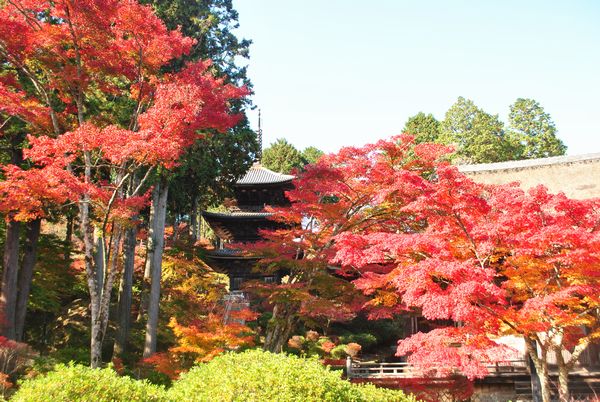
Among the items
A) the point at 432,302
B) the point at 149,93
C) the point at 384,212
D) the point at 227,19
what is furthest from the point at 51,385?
the point at 227,19

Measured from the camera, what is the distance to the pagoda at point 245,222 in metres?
22.2

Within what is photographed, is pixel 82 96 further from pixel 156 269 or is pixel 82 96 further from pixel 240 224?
pixel 240 224

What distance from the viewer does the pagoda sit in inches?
875

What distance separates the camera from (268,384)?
17.5 ft

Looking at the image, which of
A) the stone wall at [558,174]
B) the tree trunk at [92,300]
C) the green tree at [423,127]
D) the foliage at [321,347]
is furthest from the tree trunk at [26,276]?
the green tree at [423,127]

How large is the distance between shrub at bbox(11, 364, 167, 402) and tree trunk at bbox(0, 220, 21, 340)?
8797 millimetres

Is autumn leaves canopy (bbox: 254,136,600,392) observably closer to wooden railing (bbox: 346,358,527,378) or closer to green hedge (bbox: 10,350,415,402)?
wooden railing (bbox: 346,358,527,378)

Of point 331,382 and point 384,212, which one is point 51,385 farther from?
point 384,212

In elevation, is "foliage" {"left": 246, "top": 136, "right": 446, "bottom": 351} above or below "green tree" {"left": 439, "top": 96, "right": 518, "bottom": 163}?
below

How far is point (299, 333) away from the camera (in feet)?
62.2

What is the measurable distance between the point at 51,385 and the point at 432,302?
6.60 metres

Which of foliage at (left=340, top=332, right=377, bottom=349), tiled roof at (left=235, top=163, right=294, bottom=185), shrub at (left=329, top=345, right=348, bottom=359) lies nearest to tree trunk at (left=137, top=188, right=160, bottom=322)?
shrub at (left=329, top=345, right=348, bottom=359)

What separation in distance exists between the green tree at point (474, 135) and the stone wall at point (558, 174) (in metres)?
15.3

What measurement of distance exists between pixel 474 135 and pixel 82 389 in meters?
32.4
